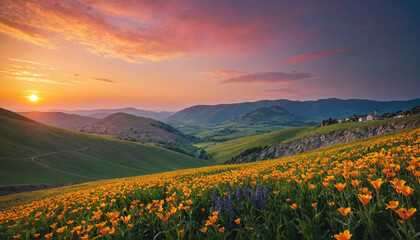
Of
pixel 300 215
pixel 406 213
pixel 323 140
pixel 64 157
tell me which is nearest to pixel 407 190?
pixel 406 213

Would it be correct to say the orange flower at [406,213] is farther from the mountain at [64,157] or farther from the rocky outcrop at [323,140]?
the rocky outcrop at [323,140]

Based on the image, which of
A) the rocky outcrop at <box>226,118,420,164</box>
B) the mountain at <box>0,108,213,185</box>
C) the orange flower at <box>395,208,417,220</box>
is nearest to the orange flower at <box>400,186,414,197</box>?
the orange flower at <box>395,208,417,220</box>

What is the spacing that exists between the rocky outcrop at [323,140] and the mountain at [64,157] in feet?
221

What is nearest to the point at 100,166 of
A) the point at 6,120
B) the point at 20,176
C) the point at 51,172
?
the point at 51,172

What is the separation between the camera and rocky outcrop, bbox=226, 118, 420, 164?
12299 centimetres

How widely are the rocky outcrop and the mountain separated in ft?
221

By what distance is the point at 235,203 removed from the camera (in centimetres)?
500

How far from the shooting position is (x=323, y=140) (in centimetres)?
14938

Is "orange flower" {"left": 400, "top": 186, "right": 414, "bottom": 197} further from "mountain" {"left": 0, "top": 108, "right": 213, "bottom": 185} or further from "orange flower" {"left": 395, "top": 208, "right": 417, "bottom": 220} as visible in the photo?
"mountain" {"left": 0, "top": 108, "right": 213, "bottom": 185}

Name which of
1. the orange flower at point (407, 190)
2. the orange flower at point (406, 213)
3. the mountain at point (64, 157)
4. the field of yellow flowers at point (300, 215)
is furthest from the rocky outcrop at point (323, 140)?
the orange flower at point (406, 213)

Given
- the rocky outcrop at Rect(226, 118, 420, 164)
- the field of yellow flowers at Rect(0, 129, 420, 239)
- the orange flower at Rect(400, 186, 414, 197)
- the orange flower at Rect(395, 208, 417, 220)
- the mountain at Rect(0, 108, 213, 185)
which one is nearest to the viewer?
the orange flower at Rect(395, 208, 417, 220)

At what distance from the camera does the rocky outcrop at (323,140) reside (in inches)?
4842

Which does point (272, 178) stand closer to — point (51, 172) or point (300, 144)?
point (51, 172)

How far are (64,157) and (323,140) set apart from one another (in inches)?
6819
